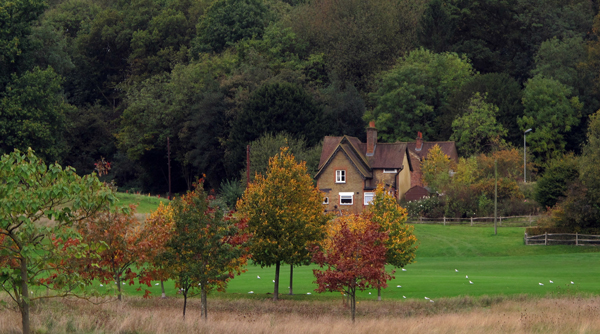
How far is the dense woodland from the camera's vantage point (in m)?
76.2

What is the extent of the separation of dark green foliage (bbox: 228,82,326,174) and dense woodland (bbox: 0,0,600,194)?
16 centimetres

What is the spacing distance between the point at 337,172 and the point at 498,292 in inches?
1502

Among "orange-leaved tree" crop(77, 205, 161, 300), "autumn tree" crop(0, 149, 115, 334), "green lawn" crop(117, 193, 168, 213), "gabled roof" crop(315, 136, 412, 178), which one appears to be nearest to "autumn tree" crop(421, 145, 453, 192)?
"gabled roof" crop(315, 136, 412, 178)

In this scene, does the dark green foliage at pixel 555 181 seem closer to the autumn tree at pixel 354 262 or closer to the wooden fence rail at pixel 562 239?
the wooden fence rail at pixel 562 239

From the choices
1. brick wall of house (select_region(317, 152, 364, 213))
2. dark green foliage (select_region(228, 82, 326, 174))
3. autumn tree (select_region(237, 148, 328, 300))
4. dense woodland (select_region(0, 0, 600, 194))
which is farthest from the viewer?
dense woodland (select_region(0, 0, 600, 194))

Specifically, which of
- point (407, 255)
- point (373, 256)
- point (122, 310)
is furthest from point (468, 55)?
point (122, 310)

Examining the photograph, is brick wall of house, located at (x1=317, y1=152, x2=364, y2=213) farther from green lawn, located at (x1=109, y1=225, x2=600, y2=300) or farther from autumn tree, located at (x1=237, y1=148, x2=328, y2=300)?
autumn tree, located at (x1=237, y1=148, x2=328, y2=300)

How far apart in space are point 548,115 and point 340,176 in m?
26.5

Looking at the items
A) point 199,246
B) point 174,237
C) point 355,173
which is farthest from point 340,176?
point 199,246

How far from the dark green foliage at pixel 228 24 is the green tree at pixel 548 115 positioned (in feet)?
115

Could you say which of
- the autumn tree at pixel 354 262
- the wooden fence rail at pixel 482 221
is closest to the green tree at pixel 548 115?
the wooden fence rail at pixel 482 221

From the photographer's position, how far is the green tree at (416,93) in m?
81.1

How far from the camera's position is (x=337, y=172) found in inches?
2677

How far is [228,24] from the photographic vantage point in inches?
3681
